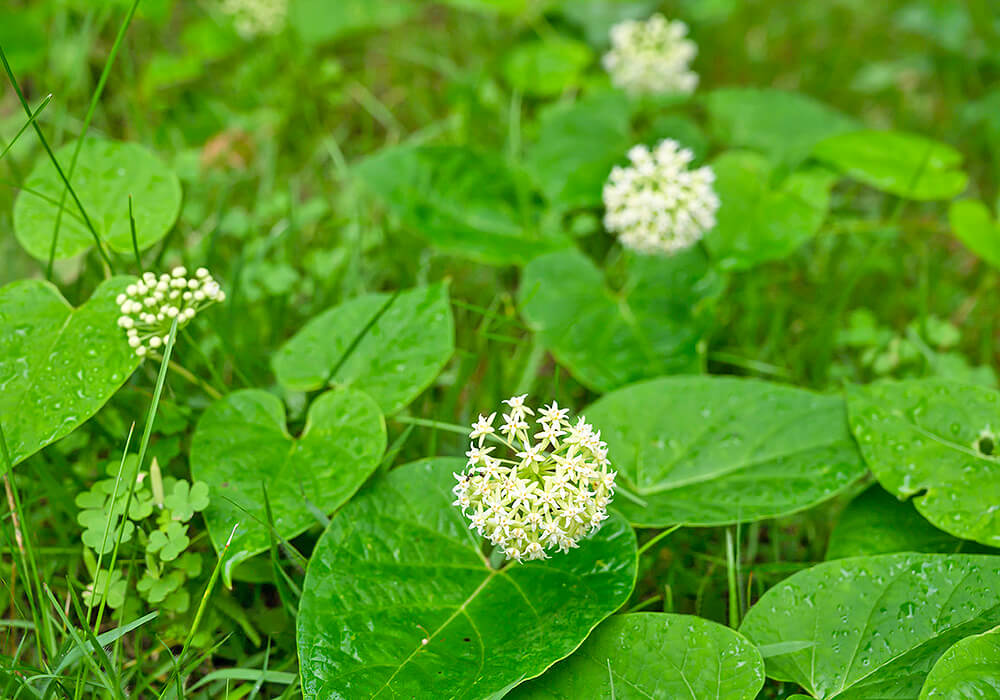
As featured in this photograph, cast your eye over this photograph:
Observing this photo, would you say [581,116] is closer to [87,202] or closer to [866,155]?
[866,155]

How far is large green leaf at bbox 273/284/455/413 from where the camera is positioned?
1980mm

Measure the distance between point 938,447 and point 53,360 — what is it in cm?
197

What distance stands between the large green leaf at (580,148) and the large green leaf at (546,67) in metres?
0.31

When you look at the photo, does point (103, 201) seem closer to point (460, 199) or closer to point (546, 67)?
point (460, 199)

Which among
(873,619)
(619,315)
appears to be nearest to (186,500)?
(619,315)

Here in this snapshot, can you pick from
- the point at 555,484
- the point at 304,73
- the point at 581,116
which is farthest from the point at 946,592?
the point at 304,73

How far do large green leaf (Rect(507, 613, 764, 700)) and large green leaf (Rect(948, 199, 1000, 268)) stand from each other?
167 centimetres

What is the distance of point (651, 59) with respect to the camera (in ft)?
10.7

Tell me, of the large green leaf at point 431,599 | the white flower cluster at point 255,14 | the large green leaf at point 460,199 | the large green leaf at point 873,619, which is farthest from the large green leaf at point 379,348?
the white flower cluster at point 255,14

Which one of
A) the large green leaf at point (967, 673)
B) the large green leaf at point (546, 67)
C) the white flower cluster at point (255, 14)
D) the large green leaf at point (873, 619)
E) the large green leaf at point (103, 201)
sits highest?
the white flower cluster at point (255, 14)

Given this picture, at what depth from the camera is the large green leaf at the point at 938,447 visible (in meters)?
1.79

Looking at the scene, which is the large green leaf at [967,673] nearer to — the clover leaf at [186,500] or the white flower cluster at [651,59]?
the clover leaf at [186,500]

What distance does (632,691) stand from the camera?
153 cm

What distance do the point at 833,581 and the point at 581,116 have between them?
2021 mm
